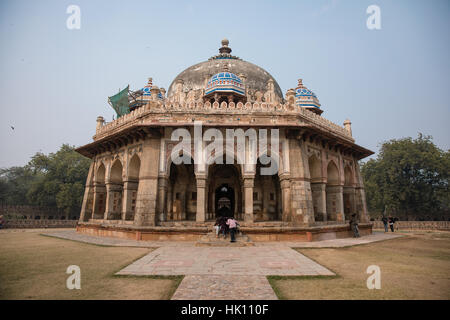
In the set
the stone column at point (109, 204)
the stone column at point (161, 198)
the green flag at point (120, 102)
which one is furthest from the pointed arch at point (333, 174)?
the green flag at point (120, 102)

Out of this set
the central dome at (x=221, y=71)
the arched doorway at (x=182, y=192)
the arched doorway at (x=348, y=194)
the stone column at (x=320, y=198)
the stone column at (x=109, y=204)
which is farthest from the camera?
the central dome at (x=221, y=71)

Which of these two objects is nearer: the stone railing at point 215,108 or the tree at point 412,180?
the stone railing at point 215,108

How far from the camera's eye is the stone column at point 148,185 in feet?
39.0

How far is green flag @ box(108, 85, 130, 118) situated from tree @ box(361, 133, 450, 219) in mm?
30209

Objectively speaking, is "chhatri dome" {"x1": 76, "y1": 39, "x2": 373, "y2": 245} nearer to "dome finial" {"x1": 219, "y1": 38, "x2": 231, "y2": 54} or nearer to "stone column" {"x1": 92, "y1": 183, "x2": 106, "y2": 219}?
"stone column" {"x1": 92, "y1": 183, "x2": 106, "y2": 219}

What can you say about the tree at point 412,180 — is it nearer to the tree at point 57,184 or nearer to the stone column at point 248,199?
the stone column at point 248,199

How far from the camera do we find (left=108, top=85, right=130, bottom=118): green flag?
18453mm

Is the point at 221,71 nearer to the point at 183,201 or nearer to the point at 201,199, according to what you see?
the point at 183,201

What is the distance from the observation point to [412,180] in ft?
101

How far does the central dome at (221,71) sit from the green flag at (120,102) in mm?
3812

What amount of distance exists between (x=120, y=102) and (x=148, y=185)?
9.08 m

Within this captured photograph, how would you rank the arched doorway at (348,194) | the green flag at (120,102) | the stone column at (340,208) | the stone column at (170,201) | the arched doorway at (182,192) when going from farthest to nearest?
the green flag at (120,102), the arched doorway at (348,194), the arched doorway at (182,192), the stone column at (170,201), the stone column at (340,208)
